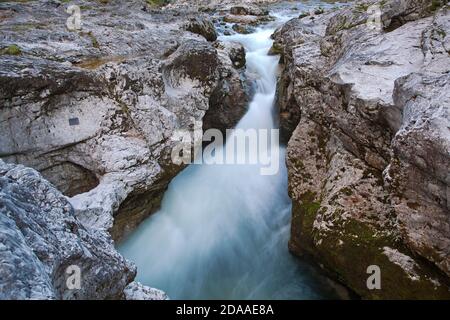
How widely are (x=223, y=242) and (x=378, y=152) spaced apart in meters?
5.24

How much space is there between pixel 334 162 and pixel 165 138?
4.98 meters

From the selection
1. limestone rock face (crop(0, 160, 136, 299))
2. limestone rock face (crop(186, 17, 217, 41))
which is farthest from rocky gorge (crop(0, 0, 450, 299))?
limestone rock face (crop(186, 17, 217, 41))

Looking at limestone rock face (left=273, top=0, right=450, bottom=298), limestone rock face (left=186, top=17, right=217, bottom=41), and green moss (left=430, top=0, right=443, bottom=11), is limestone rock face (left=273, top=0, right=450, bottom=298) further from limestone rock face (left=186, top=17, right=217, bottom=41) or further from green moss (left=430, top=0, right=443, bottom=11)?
limestone rock face (left=186, top=17, right=217, bottom=41)

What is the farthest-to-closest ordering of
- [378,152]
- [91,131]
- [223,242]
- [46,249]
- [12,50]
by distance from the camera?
[223,242] < [12,50] < [91,131] < [378,152] < [46,249]

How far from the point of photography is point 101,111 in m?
9.52

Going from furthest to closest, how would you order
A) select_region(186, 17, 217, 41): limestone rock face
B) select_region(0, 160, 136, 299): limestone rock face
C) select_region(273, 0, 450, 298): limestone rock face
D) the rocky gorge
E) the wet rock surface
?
select_region(186, 17, 217, 41): limestone rock face → select_region(273, 0, 450, 298): limestone rock face → the rocky gorge → the wet rock surface → select_region(0, 160, 136, 299): limestone rock face

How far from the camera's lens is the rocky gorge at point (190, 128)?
4.55m

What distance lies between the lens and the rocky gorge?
4.55 metres

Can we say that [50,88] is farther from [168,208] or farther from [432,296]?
[432,296]

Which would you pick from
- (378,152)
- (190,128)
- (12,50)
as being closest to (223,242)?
(190,128)

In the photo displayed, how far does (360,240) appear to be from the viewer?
7.47m

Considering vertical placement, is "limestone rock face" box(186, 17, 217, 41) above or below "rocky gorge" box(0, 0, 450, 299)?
above

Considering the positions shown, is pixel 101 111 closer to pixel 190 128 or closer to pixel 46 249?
pixel 190 128

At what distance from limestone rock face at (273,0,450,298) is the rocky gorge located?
1.2 inches
